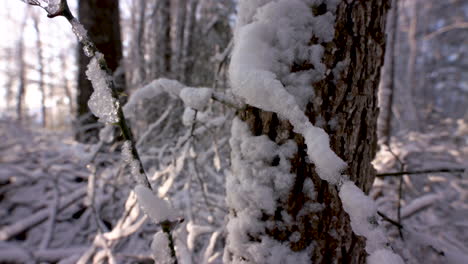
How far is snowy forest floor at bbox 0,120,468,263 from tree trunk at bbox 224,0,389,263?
1.88 feet

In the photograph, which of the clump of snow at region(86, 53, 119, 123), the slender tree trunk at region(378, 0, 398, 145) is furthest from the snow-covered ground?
the clump of snow at region(86, 53, 119, 123)

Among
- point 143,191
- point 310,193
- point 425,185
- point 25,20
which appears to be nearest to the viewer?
point 143,191

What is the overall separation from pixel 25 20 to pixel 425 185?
20627mm

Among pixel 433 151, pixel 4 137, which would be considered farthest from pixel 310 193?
pixel 4 137

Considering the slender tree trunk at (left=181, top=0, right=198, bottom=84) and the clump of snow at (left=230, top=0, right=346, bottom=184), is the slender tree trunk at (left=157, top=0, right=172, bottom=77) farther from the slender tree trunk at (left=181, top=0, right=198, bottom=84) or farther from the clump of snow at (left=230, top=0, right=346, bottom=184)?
the clump of snow at (left=230, top=0, right=346, bottom=184)

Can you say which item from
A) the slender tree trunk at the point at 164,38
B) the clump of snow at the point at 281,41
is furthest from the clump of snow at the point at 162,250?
the slender tree trunk at the point at 164,38

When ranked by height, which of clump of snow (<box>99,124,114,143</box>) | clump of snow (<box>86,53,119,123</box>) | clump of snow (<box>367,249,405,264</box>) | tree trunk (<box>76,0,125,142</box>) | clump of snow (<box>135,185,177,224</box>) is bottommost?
clump of snow (<box>367,249,405,264</box>)

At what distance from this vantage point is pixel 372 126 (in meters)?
0.88

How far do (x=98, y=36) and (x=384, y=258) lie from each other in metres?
3.50

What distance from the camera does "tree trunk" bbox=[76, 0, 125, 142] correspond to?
301 cm

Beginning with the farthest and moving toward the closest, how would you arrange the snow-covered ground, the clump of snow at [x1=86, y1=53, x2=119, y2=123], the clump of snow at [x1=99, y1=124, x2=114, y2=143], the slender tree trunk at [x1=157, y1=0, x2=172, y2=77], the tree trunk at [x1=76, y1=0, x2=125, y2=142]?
the slender tree trunk at [x1=157, y1=0, x2=172, y2=77]
the tree trunk at [x1=76, y1=0, x2=125, y2=142]
the snow-covered ground
the clump of snow at [x1=99, y1=124, x2=114, y2=143]
the clump of snow at [x1=86, y1=53, x2=119, y2=123]

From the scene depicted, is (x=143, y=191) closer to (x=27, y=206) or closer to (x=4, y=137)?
(x=27, y=206)

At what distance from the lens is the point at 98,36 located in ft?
10.0

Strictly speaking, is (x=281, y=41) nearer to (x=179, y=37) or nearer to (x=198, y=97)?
(x=198, y=97)
